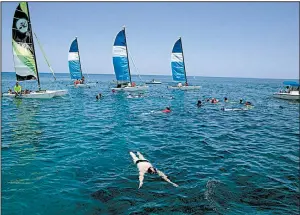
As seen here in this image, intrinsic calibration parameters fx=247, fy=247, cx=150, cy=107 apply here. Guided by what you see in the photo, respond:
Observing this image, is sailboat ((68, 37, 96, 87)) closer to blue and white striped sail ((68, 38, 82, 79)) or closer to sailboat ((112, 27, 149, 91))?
blue and white striped sail ((68, 38, 82, 79))

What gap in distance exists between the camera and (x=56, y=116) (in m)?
27.3

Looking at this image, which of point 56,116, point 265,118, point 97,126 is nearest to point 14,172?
point 97,126

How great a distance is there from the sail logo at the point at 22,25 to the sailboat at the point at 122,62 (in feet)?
66.4

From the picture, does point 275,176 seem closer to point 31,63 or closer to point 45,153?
point 45,153

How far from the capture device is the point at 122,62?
184 ft

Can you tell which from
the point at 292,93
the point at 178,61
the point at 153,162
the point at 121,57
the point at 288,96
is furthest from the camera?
the point at 178,61

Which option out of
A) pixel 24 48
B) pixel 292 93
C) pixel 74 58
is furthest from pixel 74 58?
pixel 292 93

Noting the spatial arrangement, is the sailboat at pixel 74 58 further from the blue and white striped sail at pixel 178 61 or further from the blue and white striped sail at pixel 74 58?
the blue and white striped sail at pixel 178 61

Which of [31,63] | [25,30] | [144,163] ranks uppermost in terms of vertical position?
[25,30]

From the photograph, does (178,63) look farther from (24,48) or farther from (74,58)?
(24,48)

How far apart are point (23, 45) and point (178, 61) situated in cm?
3790

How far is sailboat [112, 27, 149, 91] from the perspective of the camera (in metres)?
55.0

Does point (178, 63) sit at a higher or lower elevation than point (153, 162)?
higher

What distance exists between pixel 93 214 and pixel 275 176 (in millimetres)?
9418
